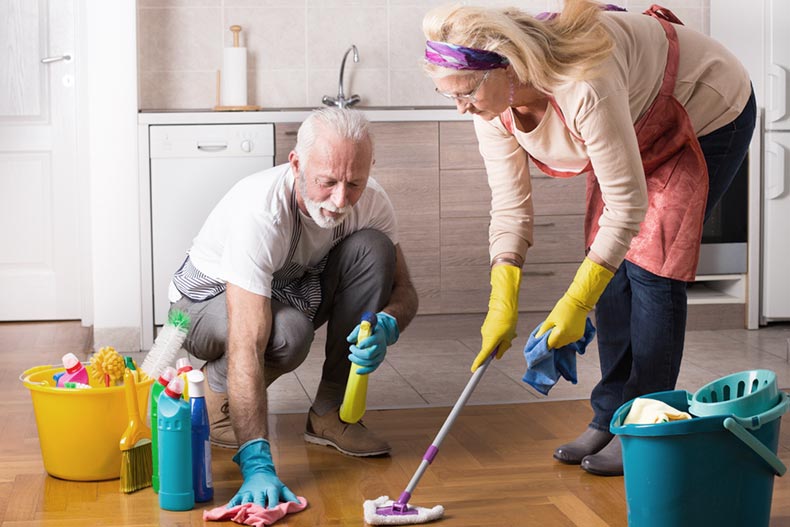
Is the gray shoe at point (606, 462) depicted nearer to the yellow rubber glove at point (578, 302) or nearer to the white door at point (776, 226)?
the yellow rubber glove at point (578, 302)

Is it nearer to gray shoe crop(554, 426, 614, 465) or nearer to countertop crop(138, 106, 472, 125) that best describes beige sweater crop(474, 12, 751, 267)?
gray shoe crop(554, 426, 614, 465)

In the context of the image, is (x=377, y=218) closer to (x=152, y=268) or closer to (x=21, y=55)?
(x=152, y=268)

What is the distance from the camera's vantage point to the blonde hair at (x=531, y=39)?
192cm

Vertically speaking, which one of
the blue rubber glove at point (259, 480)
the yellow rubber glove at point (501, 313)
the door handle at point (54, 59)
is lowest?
the blue rubber glove at point (259, 480)

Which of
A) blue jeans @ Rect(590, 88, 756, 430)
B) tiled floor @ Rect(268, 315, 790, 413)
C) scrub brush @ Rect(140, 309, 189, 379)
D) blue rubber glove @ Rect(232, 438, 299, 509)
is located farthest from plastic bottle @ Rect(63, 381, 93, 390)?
blue jeans @ Rect(590, 88, 756, 430)

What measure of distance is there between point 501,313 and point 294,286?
2.04 feet

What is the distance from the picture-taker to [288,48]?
4.61 meters

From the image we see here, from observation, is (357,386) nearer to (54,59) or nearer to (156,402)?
(156,402)

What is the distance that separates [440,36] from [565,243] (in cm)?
234

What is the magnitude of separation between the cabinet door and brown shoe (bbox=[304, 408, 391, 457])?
155 centimetres

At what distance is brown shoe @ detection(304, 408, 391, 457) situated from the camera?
8.21 ft

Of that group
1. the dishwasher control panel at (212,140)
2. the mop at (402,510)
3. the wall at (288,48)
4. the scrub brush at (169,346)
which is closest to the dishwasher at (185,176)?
the dishwasher control panel at (212,140)

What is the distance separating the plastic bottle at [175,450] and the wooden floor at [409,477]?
1.3 inches

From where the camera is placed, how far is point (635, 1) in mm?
4730
